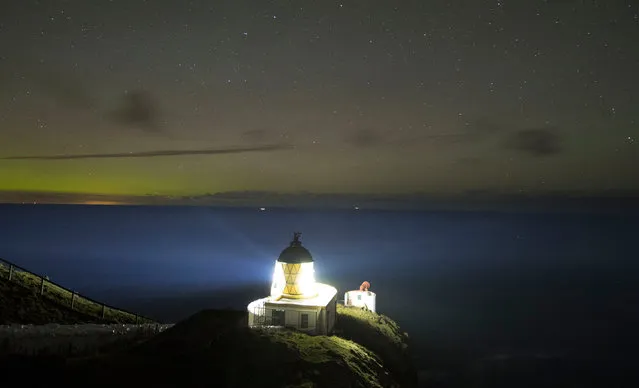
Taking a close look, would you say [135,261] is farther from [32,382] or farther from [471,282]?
[32,382]

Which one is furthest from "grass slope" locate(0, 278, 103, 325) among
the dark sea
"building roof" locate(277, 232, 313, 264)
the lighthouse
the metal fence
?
the dark sea

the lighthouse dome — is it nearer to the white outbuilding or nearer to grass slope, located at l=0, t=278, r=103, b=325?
the white outbuilding

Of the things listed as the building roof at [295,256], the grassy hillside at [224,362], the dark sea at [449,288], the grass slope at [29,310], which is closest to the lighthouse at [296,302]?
the building roof at [295,256]

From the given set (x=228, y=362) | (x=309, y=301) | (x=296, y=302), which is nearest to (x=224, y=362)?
(x=228, y=362)

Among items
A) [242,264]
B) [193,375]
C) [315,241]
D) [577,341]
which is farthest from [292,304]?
[315,241]

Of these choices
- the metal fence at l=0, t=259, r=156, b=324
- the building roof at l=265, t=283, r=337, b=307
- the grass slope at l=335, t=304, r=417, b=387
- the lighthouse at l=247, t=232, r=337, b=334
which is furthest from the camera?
the grass slope at l=335, t=304, r=417, b=387

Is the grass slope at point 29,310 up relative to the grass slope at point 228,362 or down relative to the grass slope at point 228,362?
up

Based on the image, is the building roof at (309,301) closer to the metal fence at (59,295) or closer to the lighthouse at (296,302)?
the lighthouse at (296,302)
